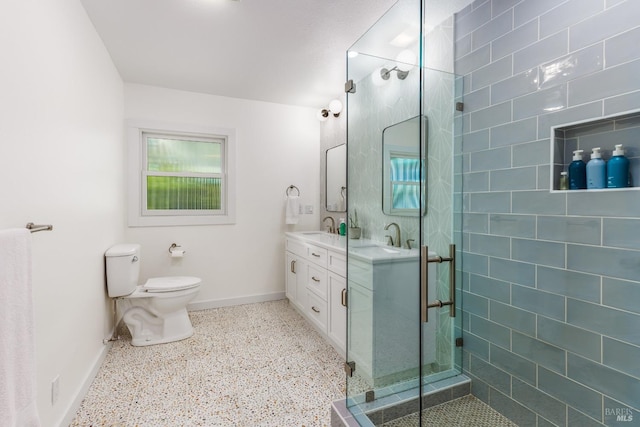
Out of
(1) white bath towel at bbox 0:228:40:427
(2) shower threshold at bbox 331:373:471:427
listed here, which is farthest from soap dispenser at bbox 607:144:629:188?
(1) white bath towel at bbox 0:228:40:427

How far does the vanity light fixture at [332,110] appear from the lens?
11.1 feet

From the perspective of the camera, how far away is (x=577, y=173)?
4.43ft

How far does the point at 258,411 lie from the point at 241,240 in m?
2.06

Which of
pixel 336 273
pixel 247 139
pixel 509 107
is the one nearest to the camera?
pixel 509 107

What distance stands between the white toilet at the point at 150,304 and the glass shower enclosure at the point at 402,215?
1602 millimetres

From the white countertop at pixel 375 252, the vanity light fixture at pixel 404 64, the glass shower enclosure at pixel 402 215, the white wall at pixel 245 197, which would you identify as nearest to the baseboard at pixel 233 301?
the white wall at pixel 245 197

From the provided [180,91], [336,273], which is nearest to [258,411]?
[336,273]

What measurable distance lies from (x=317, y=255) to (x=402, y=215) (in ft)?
4.08

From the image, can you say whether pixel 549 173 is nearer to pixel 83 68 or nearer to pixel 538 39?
pixel 538 39

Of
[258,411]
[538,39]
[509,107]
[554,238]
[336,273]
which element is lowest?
[258,411]

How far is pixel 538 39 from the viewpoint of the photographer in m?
1.46

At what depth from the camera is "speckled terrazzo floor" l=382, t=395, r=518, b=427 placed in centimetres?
158

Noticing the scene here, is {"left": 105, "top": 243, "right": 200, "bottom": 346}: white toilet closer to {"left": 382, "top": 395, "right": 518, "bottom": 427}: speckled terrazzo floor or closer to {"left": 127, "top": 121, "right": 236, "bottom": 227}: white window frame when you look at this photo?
{"left": 127, "top": 121, "right": 236, "bottom": 227}: white window frame

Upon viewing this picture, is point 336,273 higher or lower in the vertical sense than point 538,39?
lower
